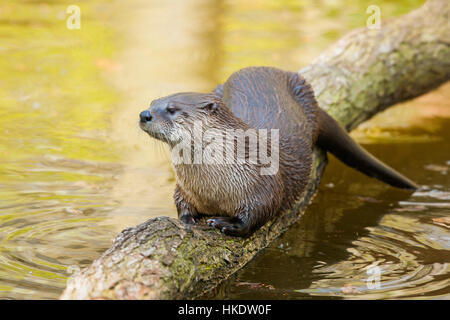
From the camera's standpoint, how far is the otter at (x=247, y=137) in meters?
3.29

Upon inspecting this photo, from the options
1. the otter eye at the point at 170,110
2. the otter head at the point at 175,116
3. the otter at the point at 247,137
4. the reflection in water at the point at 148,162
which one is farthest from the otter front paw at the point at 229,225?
the otter eye at the point at 170,110

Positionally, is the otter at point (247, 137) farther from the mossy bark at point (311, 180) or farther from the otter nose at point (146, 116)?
the mossy bark at point (311, 180)

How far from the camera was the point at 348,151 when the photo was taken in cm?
467

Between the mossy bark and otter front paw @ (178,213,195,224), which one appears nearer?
the mossy bark

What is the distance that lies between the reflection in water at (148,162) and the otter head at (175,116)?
2.66 feet

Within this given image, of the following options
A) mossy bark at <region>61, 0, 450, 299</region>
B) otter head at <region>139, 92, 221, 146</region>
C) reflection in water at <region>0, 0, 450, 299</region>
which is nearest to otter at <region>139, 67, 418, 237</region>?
otter head at <region>139, 92, 221, 146</region>

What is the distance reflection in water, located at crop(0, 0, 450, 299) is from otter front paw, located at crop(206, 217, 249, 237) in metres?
0.29

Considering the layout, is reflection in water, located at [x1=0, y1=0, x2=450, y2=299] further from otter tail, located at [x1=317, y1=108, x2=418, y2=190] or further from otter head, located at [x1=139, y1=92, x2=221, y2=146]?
otter head, located at [x1=139, y1=92, x2=221, y2=146]

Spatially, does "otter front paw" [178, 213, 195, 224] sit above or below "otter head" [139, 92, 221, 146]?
below

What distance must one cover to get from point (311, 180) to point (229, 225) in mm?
1295

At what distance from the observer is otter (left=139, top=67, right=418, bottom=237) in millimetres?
3287

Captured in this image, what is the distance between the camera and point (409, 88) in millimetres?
5898

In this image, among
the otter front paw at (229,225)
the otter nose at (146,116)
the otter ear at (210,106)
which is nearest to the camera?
the otter nose at (146,116)
